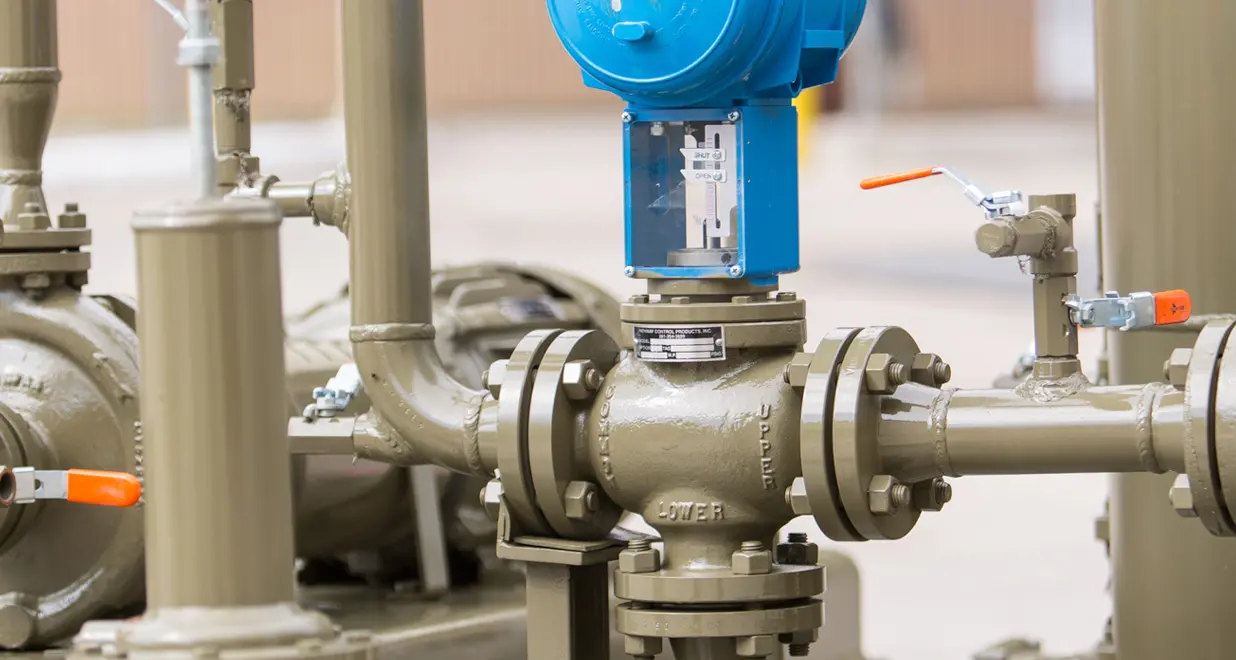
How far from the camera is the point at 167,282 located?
4.95ft

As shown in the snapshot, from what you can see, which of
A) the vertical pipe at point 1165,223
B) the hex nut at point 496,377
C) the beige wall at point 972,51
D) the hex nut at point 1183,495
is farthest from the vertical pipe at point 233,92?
the beige wall at point 972,51

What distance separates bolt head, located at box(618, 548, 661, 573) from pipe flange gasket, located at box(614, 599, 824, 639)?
48 millimetres

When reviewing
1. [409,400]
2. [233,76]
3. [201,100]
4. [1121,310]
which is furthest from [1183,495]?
[233,76]

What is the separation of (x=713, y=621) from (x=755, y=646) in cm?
6

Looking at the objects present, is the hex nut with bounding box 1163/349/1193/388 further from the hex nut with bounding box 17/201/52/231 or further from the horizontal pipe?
the hex nut with bounding box 17/201/52/231

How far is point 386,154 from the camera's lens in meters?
2.67

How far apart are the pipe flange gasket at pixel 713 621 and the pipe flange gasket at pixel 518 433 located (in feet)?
0.56

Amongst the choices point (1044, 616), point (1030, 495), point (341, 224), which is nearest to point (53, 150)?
point (1030, 495)

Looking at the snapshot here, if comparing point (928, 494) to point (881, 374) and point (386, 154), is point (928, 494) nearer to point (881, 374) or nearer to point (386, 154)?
point (881, 374)

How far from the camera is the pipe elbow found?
2.63 m

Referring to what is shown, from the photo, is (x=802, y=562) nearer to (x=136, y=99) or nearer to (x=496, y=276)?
(x=496, y=276)

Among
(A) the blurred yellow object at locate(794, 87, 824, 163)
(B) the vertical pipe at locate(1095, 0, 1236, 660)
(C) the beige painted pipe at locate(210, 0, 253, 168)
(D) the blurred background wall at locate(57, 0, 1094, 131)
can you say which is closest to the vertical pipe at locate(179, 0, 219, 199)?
(C) the beige painted pipe at locate(210, 0, 253, 168)

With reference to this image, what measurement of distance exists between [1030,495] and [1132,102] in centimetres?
368

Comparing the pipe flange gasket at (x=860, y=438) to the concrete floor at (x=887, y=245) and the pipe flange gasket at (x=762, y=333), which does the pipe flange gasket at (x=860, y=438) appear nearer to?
the pipe flange gasket at (x=762, y=333)
